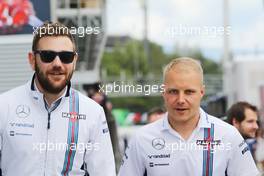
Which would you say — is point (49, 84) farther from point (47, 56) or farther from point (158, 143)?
point (158, 143)

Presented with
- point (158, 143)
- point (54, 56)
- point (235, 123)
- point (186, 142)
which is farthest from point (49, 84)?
point (235, 123)

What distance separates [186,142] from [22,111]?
0.99 m

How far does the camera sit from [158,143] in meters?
4.77

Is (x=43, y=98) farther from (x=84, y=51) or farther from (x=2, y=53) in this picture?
(x=84, y=51)

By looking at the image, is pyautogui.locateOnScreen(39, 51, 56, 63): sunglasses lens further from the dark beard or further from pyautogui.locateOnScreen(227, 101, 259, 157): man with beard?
pyautogui.locateOnScreen(227, 101, 259, 157): man with beard

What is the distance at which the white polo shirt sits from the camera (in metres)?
4.68

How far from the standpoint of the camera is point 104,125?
4.79 m

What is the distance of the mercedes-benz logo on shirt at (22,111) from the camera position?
469 centimetres

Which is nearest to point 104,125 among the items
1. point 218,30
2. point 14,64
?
point 218,30

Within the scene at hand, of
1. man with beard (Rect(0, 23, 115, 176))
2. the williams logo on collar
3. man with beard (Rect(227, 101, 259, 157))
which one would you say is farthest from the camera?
man with beard (Rect(227, 101, 259, 157))

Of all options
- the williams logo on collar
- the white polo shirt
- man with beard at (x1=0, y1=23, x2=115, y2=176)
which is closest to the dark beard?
man with beard at (x1=0, y1=23, x2=115, y2=176)

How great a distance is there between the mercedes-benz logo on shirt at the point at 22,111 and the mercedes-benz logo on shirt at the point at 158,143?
773 millimetres

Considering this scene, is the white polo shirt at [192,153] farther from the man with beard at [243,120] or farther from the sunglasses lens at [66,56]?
the man with beard at [243,120]

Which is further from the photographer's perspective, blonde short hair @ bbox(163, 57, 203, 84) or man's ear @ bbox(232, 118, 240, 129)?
man's ear @ bbox(232, 118, 240, 129)
